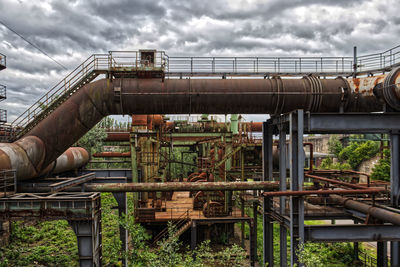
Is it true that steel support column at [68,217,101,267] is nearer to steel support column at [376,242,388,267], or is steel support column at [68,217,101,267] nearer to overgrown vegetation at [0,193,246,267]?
overgrown vegetation at [0,193,246,267]

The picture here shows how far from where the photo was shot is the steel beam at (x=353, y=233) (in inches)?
333

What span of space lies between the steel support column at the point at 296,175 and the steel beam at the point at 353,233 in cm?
40

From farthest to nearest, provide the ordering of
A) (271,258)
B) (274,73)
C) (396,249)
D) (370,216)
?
(274,73)
(271,258)
(396,249)
(370,216)

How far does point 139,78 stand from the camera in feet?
35.2

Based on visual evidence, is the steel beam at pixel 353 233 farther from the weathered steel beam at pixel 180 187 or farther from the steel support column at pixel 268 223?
the steel support column at pixel 268 223

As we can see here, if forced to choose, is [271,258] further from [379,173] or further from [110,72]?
[379,173]

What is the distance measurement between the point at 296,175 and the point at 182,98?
526 centimetres

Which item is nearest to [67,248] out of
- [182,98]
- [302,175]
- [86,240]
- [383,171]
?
[86,240]

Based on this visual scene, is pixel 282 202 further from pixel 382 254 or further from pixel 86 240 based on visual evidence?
pixel 86 240

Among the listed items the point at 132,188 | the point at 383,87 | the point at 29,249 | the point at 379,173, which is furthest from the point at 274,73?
the point at 379,173

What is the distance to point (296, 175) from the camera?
359 inches

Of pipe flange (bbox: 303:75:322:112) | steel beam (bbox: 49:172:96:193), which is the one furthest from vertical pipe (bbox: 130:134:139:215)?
pipe flange (bbox: 303:75:322:112)

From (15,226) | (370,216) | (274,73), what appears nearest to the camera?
(370,216)

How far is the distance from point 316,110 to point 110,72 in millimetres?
8627
